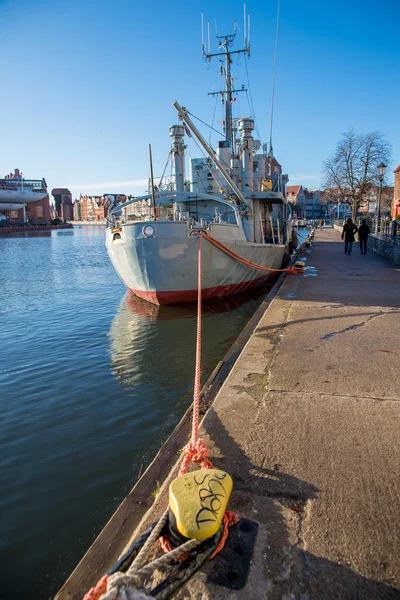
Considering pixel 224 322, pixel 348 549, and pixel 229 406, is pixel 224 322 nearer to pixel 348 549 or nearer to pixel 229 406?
pixel 229 406

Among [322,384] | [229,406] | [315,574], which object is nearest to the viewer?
[315,574]

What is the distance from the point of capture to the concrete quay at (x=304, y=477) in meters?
2.01

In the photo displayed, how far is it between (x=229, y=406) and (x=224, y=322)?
7.10 metres

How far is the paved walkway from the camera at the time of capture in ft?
6.59

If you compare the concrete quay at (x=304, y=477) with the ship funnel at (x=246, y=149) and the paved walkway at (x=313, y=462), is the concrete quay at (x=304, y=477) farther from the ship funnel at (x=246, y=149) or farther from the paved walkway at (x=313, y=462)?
the ship funnel at (x=246, y=149)

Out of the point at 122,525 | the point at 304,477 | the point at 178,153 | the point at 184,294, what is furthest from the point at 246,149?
the point at 122,525

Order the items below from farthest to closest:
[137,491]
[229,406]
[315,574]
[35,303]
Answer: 1. [35,303]
2. [229,406]
3. [137,491]
4. [315,574]

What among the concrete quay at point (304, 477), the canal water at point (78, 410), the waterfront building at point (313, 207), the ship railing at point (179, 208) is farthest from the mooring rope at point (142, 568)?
the waterfront building at point (313, 207)

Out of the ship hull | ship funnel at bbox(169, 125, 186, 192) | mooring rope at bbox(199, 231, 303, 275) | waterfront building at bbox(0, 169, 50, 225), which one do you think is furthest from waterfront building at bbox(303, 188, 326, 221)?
the ship hull

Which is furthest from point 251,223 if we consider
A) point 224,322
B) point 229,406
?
point 229,406

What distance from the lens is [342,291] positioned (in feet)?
32.6

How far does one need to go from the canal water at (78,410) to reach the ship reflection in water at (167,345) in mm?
25

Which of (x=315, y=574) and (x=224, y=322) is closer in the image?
(x=315, y=574)

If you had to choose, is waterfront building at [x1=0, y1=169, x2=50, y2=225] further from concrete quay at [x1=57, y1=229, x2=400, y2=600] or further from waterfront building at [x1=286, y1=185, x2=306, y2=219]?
concrete quay at [x1=57, y1=229, x2=400, y2=600]
